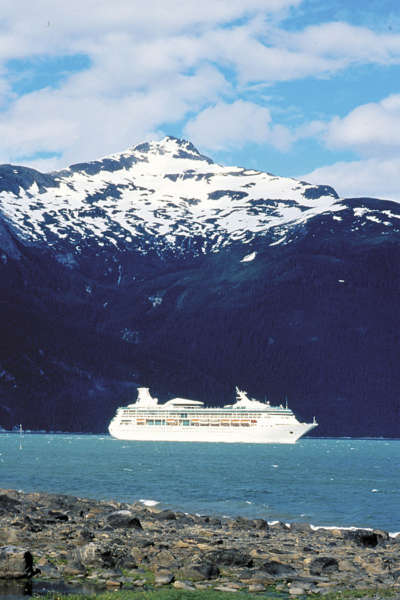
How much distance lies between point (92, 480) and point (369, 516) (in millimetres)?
33146

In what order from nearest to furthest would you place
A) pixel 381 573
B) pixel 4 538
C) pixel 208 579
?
pixel 208 579 < pixel 381 573 < pixel 4 538

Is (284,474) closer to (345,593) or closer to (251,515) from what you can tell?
(251,515)

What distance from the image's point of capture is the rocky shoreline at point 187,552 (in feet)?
79.7

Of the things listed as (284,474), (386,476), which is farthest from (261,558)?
(386,476)

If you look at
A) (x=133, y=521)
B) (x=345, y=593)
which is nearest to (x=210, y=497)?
(x=133, y=521)

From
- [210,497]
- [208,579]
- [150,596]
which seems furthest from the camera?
[210,497]

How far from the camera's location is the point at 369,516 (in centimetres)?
5112

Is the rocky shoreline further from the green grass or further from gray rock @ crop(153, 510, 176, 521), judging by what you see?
the green grass

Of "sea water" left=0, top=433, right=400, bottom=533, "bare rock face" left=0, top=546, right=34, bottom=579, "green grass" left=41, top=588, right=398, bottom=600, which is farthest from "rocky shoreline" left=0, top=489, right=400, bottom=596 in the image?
"sea water" left=0, top=433, right=400, bottom=533

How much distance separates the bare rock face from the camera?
23.4m

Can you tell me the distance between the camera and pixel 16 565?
2348 cm

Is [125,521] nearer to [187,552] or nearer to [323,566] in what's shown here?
[187,552]

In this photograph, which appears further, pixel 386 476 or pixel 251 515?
pixel 386 476

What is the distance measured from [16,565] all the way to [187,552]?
759cm
